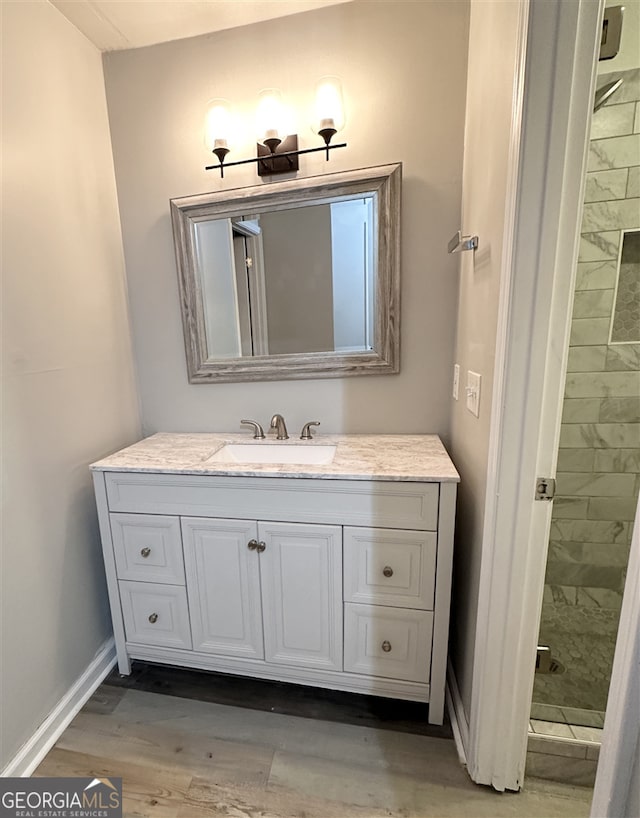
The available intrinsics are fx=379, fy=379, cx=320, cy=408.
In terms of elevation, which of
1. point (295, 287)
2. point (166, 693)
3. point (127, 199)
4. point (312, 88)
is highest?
point (312, 88)

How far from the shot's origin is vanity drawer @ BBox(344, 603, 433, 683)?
4.25 feet

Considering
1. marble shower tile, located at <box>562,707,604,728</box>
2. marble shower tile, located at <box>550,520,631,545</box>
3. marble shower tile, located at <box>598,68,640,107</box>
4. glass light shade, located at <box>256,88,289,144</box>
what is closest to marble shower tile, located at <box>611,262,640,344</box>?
marble shower tile, located at <box>598,68,640,107</box>

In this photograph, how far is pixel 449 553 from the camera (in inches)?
48.0

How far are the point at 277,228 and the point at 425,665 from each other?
177 centimetres

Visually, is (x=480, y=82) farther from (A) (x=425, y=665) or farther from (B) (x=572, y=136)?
(A) (x=425, y=665)

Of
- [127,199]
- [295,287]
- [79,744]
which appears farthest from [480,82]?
[79,744]

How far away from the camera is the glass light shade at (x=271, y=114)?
144cm

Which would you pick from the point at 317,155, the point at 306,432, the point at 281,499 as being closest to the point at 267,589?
the point at 281,499

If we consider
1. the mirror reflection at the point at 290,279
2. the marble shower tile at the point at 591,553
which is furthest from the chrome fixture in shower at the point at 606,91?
the marble shower tile at the point at 591,553

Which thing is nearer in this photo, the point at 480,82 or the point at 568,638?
the point at 480,82

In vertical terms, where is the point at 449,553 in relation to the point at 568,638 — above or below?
above

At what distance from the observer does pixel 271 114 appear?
1441 millimetres

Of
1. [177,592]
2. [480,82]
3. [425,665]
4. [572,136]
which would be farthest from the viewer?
[177,592]

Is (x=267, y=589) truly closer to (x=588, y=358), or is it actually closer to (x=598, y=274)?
(x=588, y=358)
